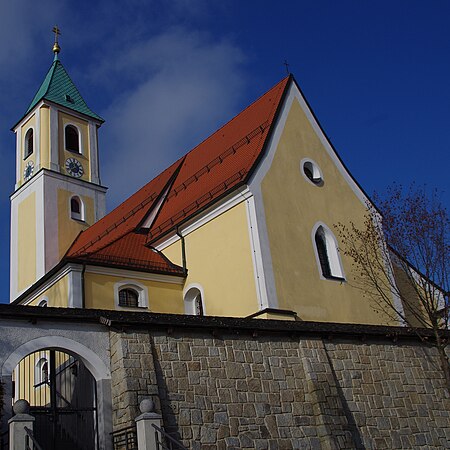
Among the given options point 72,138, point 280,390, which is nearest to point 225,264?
point 280,390

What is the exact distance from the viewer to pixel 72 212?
31.9m

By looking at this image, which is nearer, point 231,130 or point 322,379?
point 322,379

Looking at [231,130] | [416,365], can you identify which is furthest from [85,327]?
[231,130]

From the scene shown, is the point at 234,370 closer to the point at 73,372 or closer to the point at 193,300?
the point at 73,372

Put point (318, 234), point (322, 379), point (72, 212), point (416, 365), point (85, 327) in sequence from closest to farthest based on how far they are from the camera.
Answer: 1. point (85, 327)
2. point (322, 379)
3. point (416, 365)
4. point (318, 234)
5. point (72, 212)

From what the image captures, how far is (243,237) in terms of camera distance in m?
18.3

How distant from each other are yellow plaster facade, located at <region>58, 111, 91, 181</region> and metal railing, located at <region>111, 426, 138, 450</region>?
23439 millimetres

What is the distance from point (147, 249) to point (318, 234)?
5.83 m

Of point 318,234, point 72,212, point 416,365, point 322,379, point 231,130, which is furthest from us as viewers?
point 72,212

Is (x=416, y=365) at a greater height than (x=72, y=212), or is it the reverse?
(x=72, y=212)

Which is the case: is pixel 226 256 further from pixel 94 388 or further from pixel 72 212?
pixel 72 212

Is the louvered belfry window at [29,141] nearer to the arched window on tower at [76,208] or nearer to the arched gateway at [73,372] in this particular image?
the arched window on tower at [76,208]

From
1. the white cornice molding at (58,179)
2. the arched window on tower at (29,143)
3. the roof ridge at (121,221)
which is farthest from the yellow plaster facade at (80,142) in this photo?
the roof ridge at (121,221)

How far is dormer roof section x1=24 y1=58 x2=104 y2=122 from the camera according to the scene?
3409 centimetres
